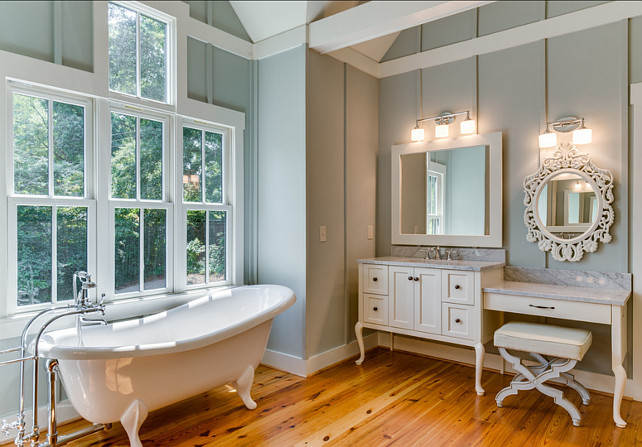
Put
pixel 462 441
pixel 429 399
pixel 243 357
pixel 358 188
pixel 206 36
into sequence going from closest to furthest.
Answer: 1. pixel 462 441
2. pixel 243 357
3. pixel 429 399
4. pixel 206 36
5. pixel 358 188

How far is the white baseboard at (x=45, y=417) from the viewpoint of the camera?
2441 millimetres

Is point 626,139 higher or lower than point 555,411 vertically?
higher

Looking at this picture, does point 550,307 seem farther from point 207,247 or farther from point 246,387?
point 207,247

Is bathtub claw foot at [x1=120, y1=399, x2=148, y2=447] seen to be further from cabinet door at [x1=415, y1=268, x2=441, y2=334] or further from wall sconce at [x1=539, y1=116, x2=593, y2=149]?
wall sconce at [x1=539, y1=116, x2=593, y2=149]

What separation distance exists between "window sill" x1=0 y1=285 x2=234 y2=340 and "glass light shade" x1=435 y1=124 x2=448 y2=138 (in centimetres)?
234

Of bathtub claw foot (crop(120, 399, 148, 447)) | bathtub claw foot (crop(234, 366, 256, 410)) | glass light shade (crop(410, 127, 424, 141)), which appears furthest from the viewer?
glass light shade (crop(410, 127, 424, 141))

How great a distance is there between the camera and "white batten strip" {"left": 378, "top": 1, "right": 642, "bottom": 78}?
10.2ft

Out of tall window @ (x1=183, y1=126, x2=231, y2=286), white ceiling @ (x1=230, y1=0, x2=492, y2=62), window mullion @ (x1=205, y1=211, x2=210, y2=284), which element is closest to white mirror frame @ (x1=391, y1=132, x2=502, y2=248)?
white ceiling @ (x1=230, y1=0, x2=492, y2=62)

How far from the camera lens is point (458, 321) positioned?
127 inches

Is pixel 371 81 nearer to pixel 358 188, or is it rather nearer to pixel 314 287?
pixel 358 188

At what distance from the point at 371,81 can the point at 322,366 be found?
2710 millimetres

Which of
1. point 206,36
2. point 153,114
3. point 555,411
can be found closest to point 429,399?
point 555,411

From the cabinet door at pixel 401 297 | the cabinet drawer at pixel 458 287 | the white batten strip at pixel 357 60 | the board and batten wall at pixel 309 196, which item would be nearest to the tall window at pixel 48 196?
the board and batten wall at pixel 309 196

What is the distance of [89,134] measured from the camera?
9.26 feet
